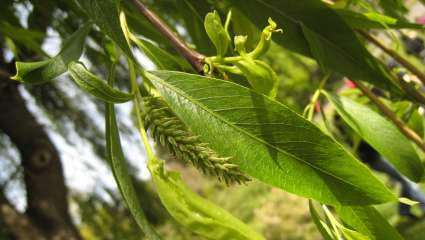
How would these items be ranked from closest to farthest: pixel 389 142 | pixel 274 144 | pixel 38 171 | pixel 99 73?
pixel 274 144
pixel 389 142
pixel 99 73
pixel 38 171

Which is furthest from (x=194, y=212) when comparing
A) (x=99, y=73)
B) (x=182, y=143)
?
(x=99, y=73)

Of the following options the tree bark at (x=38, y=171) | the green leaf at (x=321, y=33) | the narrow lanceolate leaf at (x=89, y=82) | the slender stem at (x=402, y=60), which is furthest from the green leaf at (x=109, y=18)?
the tree bark at (x=38, y=171)

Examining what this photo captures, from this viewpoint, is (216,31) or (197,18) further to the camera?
(197,18)

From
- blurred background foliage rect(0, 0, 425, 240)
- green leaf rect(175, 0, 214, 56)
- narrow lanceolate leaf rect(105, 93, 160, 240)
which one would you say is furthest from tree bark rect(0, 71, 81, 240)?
narrow lanceolate leaf rect(105, 93, 160, 240)

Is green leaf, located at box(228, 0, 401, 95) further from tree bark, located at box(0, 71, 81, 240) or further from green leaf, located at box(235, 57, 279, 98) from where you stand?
tree bark, located at box(0, 71, 81, 240)

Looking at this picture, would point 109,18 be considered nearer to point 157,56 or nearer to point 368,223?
point 157,56

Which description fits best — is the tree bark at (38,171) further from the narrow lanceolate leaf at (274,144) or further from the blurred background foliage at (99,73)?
the narrow lanceolate leaf at (274,144)

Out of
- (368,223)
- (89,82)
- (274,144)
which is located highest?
(89,82)
